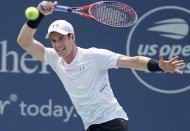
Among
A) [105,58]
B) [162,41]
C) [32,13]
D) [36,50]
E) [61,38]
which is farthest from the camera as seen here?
[162,41]

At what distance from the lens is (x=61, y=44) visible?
17.5 ft

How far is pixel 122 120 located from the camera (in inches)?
213

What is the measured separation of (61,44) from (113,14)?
826 millimetres

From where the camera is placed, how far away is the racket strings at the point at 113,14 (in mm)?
5852

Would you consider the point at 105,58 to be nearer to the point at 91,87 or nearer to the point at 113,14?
the point at 91,87

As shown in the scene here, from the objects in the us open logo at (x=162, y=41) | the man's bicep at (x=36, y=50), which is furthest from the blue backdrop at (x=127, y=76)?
the man's bicep at (x=36, y=50)

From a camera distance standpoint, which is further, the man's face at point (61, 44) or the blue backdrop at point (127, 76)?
the blue backdrop at point (127, 76)

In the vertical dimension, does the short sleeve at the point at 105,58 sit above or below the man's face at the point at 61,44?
below

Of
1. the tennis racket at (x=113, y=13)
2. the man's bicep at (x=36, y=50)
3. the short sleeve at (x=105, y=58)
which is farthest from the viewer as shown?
the tennis racket at (x=113, y=13)

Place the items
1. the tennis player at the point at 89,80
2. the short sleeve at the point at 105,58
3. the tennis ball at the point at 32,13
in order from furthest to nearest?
the tennis player at the point at 89,80 < the short sleeve at the point at 105,58 < the tennis ball at the point at 32,13

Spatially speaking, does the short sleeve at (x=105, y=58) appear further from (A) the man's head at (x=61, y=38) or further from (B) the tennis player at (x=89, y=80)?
(A) the man's head at (x=61, y=38)

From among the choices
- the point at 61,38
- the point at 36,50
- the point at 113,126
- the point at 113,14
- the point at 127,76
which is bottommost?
the point at 113,126

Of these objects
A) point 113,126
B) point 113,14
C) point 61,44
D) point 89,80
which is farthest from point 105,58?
point 113,14

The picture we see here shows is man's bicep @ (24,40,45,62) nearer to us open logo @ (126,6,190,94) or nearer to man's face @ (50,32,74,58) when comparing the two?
man's face @ (50,32,74,58)
